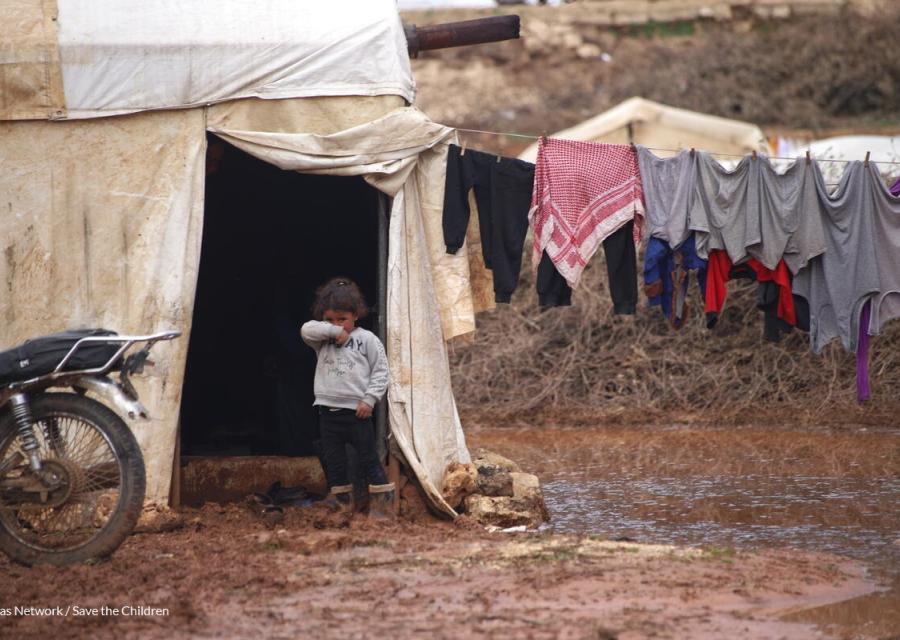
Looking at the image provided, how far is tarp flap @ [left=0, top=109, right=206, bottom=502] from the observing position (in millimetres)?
6559

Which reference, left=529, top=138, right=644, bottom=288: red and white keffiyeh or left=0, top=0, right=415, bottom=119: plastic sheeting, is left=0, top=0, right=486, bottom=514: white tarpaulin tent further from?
left=529, top=138, right=644, bottom=288: red and white keffiyeh

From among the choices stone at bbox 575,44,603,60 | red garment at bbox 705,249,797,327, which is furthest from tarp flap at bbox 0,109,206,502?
stone at bbox 575,44,603,60

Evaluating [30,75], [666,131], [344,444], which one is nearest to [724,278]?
[344,444]

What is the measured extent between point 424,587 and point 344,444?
5.73 ft

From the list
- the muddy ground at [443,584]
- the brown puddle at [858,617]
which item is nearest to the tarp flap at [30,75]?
the muddy ground at [443,584]

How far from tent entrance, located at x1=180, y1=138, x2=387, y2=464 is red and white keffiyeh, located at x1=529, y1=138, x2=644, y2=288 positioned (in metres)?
2.03

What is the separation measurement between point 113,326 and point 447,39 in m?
2.89

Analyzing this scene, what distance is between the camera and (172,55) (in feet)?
21.7

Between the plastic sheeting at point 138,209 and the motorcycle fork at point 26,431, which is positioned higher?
the plastic sheeting at point 138,209

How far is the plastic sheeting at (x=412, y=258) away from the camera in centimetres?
668

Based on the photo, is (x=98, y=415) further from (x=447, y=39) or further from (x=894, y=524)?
(x=894, y=524)

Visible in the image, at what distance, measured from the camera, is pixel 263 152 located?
666 centimetres

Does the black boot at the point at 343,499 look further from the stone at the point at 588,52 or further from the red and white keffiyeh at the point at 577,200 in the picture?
the stone at the point at 588,52

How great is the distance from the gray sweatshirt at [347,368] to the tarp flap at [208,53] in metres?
1.35
